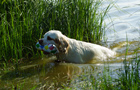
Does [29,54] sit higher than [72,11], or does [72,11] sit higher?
[72,11]

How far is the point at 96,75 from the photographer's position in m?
4.98

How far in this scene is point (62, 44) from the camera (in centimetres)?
619

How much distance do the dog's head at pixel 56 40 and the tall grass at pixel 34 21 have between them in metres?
0.71

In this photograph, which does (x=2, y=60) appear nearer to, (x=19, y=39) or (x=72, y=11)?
(x=19, y=39)

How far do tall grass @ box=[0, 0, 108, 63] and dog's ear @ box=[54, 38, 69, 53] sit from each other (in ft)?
2.80

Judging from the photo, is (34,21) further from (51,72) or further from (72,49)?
(51,72)

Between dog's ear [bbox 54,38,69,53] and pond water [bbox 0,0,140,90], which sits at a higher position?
dog's ear [bbox 54,38,69,53]

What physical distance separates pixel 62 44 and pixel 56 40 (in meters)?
0.20

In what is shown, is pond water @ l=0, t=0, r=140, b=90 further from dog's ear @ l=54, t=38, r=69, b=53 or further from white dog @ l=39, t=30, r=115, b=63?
dog's ear @ l=54, t=38, r=69, b=53

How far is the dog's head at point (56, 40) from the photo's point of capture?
600 cm

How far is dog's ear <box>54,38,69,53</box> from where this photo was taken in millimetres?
6137

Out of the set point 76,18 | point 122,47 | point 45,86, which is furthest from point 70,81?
point 122,47

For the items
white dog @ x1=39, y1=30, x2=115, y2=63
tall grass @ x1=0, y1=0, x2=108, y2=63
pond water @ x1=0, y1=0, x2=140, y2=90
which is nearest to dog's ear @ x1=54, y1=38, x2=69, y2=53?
white dog @ x1=39, y1=30, x2=115, y2=63

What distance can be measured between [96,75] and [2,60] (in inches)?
109
